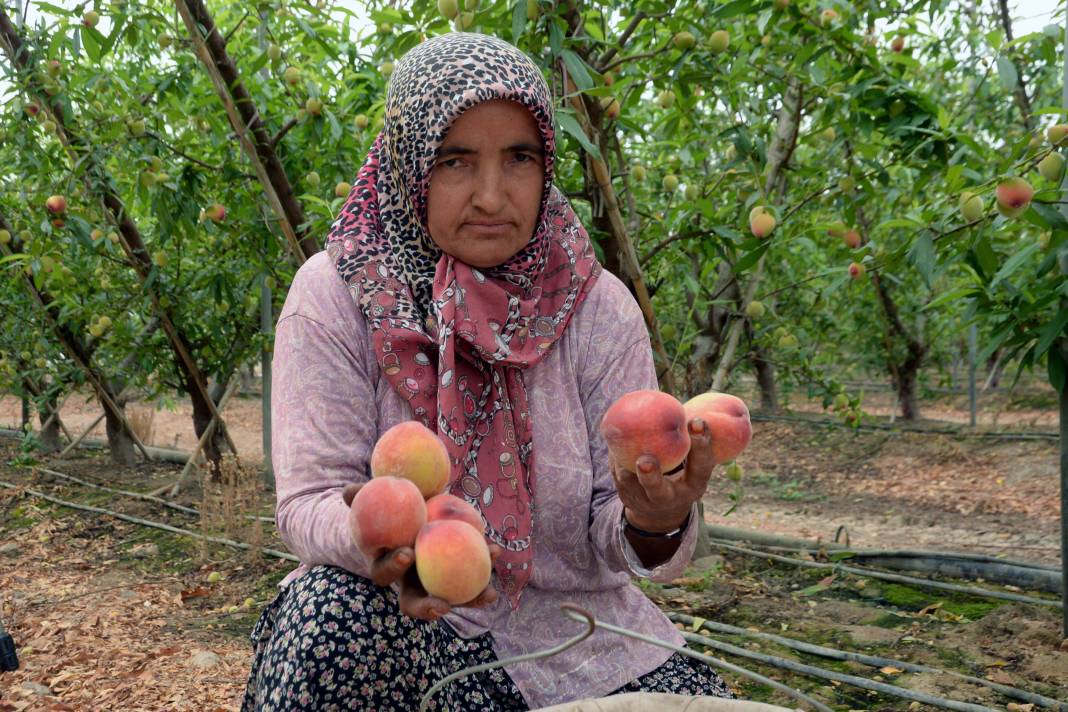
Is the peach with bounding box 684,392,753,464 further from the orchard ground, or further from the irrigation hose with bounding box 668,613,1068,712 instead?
the irrigation hose with bounding box 668,613,1068,712

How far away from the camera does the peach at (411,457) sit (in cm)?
105

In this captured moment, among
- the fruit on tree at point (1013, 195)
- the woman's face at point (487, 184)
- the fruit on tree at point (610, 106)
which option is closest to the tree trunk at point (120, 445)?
the fruit on tree at point (610, 106)

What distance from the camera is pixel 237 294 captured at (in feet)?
15.4

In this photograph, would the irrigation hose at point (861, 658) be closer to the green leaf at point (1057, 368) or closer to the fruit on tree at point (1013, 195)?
the green leaf at point (1057, 368)

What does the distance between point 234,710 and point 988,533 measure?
3.91 meters

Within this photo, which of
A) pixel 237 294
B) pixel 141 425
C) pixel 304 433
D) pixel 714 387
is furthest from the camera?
pixel 141 425

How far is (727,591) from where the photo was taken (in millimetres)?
3129

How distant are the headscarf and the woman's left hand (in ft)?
0.72

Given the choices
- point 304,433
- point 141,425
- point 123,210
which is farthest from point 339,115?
point 141,425

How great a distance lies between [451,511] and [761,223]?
1.78m

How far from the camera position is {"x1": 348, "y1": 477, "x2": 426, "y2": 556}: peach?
3.17 ft

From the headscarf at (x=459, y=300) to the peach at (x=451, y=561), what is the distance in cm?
37

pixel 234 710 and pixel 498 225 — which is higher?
pixel 498 225

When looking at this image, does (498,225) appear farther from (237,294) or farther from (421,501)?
(237,294)
